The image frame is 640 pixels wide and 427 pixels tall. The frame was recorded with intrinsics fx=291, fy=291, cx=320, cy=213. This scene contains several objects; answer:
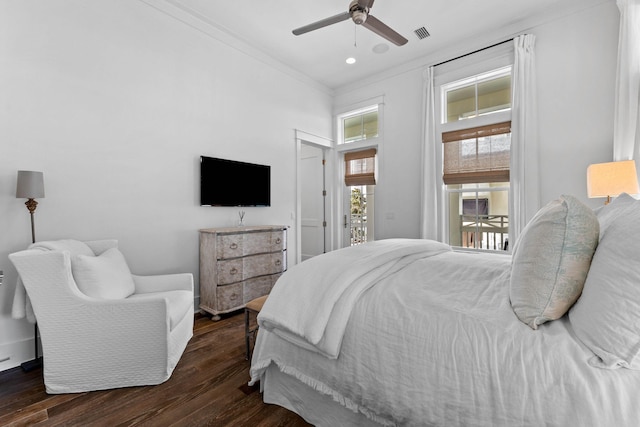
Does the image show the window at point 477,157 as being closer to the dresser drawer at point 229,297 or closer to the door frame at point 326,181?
the door frame at point 326,181

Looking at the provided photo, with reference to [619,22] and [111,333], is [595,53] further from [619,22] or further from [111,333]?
[111,333]

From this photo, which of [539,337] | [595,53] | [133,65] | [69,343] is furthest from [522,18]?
[69,343]

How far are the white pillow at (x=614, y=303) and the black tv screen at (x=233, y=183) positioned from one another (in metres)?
3.23

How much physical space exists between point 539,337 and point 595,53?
3.54 metres

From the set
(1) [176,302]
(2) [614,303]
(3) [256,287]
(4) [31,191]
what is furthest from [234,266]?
(2) [614,303]

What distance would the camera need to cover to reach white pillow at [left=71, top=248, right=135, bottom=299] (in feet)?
6.13

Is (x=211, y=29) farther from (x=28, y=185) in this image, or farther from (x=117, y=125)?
(x=28, y=185)

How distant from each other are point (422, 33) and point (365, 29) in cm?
73

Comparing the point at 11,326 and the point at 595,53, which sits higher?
the point at 595,53

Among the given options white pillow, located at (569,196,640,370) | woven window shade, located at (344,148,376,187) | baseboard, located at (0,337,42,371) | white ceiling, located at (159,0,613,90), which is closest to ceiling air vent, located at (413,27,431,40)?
white ceiling, located at (159,0,613,90)

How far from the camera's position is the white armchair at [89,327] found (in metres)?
1.74

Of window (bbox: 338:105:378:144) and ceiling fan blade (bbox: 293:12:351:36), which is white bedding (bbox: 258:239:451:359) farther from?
window (bbox: 338:105:378:144)

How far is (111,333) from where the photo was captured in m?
1.80

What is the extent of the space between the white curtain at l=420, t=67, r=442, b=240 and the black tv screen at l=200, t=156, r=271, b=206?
2133mm
